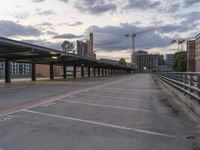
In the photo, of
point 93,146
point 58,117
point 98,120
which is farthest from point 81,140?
point 58,117

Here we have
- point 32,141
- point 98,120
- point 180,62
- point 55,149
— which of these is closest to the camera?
point 55,149

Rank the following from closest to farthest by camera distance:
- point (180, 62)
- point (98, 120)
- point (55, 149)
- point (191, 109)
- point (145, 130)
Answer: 1. point (55, 149)
2. point (145, 130)
3. point (98, 120)
4. point (191, 109)
5. point (180, 62)

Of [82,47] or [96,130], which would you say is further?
[82,47]

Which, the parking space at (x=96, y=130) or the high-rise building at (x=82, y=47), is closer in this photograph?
the parking space at (x=96, y=130)

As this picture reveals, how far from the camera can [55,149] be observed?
6.22 metres

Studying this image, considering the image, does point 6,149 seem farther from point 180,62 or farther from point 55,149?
point 180,62

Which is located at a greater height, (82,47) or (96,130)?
(82,47)

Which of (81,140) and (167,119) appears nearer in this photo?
(81,140)

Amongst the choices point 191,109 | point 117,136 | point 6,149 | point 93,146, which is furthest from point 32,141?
point 191,109

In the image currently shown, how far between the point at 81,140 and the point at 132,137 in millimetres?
1117

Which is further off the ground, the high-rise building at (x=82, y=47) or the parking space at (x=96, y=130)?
the high-rise building at (x=82, y=47)

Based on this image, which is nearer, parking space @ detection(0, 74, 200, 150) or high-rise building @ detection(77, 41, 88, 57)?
parking space @ detection(0, 74, 200, 150)

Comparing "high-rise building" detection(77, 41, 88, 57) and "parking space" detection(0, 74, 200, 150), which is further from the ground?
"high-rise building" detection(77, 41, 88, 57)

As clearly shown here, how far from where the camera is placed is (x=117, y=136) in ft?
24.2
